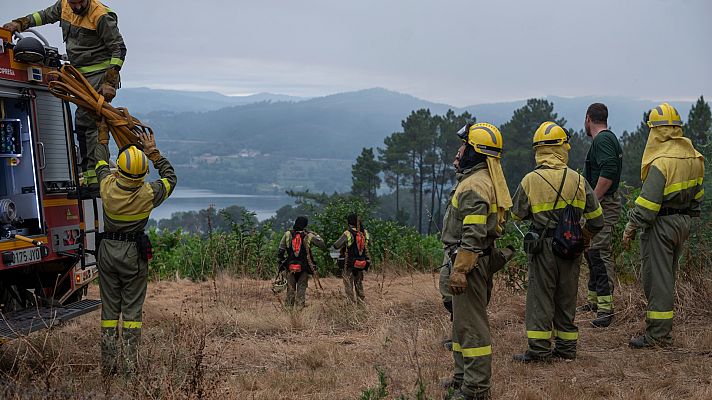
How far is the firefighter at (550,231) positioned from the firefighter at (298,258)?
4185 mm

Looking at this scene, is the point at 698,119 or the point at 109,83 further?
the point at 698,119

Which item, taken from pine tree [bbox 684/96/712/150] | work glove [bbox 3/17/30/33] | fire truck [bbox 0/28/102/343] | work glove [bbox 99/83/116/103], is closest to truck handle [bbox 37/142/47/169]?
fire truck [bbox 0/28/102/343]

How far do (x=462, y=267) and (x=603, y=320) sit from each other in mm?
3105

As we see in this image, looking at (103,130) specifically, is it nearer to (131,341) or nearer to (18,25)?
(18,25)

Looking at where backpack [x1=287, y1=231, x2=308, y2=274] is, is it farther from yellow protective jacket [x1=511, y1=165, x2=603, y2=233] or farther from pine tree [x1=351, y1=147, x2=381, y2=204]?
pine tree [x1=351, y1=147, x2=381, y2=204]

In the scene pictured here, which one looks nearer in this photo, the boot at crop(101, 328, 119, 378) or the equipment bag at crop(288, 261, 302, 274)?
the boot at crop(101, 328, 119, 378)

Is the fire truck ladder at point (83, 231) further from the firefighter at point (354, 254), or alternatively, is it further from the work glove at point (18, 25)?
the firefighter at point (354, 254)

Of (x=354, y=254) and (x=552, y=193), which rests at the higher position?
(x=552, y=193)

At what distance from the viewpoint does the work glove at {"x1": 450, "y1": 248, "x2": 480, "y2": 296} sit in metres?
5.16

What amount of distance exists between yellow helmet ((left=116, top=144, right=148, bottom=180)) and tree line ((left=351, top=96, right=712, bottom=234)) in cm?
4314

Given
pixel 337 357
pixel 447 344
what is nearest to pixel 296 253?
pixel 337 357

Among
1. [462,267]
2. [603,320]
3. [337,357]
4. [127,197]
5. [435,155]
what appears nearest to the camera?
[462,267]

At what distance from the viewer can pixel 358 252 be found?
10.2 metres

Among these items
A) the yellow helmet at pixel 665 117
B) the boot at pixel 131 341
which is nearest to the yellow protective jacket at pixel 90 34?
the boot at pixel 131 341
